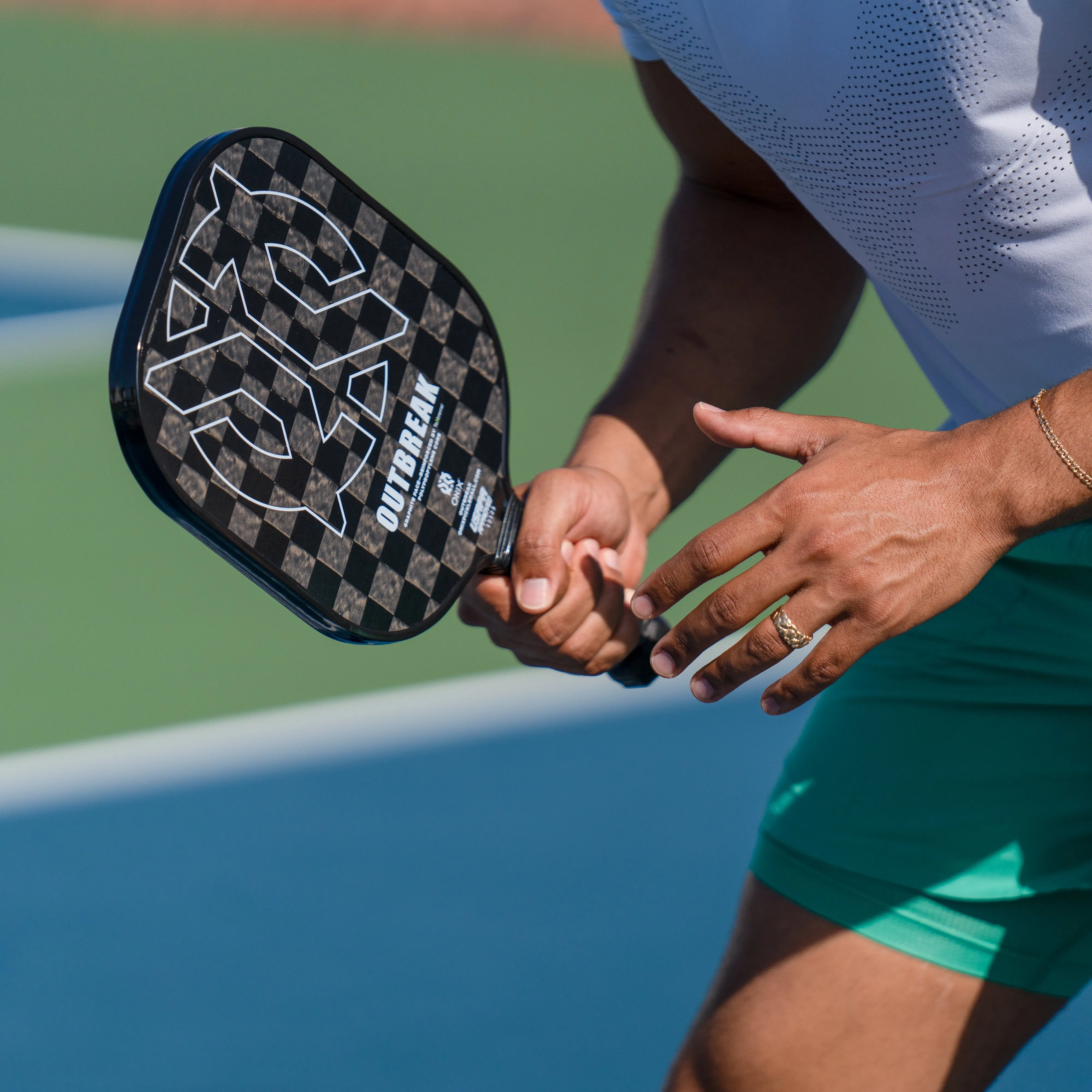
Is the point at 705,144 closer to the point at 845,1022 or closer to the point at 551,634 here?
the point at 551,634

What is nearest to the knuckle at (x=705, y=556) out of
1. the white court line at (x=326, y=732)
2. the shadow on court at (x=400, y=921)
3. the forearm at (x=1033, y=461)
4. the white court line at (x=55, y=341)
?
the forearm at (x=1033, y=461)

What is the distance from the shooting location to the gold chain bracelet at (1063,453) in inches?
46.2

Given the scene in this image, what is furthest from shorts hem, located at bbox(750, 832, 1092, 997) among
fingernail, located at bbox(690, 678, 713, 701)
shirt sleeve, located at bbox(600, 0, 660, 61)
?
shirt sleeve, located at bbox(600, 0, 660, 61)

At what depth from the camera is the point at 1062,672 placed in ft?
5.14

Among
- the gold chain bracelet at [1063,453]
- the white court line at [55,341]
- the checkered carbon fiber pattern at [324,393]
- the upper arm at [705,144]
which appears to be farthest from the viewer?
the white court line at [55,341]

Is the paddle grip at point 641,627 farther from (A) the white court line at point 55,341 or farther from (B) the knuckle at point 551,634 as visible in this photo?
(A) the white court line at point 55,341

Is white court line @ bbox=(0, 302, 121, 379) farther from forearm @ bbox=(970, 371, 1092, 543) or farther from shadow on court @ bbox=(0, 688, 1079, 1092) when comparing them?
forearm @ bbox=(970, 371, 1092, 543)

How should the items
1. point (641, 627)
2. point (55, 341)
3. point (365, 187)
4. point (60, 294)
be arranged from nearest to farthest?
1. point (641, 627)
2. point (55, 341)
3. point (60, 294)
4. point (365, 187)

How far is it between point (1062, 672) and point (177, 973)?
1577 millimetres

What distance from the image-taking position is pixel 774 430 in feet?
4.19

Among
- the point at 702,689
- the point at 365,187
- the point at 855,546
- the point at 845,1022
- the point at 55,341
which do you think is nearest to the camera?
the point at 855,546

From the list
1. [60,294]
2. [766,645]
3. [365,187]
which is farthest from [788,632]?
[365,187]

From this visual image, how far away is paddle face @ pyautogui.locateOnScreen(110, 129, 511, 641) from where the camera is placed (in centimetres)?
126

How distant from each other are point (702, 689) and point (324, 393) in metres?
0.47
